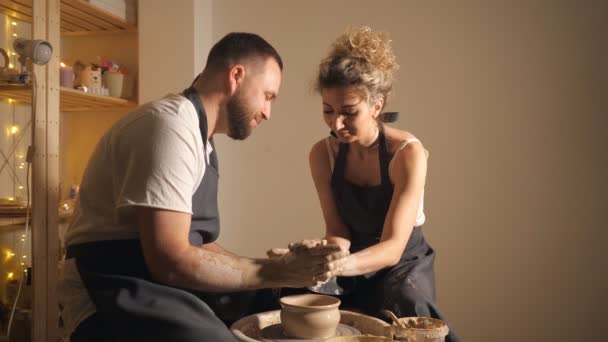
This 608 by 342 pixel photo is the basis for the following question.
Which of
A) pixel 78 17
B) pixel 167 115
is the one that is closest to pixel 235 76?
pixel 167 115

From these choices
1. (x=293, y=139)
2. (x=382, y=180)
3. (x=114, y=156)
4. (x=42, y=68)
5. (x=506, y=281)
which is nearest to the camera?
(x=114, y=156)

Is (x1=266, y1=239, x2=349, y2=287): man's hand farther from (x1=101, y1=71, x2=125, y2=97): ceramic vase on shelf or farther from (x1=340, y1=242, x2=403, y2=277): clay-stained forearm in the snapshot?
(x1=101, y1=71, x2=125, y2=97): ceramic vase on shelf

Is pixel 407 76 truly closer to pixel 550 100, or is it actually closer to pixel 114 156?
pixel 550 100

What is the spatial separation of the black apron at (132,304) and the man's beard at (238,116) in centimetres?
43

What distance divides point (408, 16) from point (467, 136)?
0.68 metres

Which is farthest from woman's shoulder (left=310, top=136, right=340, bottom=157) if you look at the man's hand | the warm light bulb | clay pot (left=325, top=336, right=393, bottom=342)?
the warm light bulb

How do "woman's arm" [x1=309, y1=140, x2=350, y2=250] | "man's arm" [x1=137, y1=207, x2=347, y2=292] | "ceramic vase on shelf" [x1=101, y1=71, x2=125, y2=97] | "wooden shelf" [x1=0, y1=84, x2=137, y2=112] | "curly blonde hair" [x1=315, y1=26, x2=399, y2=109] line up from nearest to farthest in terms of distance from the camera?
"man's arm" [x1=137, y1=207, x2=347, y2=292], "curly blonde hair" [x1=315, y1=26, x2=399, y2=109], "woman's arm" [x1=309, y1=140, x2=350, y2=250], "wooden shelf" [x1=0, y1=84, x2=137, y2=112], "ceramic vase on shelf" [x1=101, y1=71, x2=125, y2=97]

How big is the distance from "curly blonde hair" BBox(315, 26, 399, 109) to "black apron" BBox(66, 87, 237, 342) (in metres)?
0.87

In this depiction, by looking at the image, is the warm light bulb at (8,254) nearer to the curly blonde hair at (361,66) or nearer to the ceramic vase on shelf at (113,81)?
the ceramic vase on shelf at (113,81)

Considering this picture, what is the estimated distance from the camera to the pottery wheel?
1.34 meters

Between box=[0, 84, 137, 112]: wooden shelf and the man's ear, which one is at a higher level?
box=[0, 84, 137, 112]: wooden shelf

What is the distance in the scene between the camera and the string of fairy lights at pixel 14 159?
8.15ft

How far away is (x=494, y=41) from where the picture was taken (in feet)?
8.47

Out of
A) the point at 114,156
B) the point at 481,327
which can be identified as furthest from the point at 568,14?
the point at 114,156
